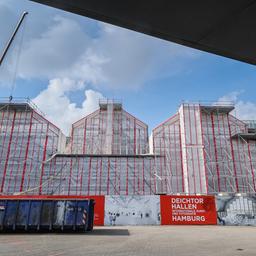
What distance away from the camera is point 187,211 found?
73.3ft

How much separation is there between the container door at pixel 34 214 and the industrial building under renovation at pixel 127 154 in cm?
1457

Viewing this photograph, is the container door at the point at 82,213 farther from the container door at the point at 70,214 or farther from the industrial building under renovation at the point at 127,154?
the industrial building under renovation at the point at 127,154

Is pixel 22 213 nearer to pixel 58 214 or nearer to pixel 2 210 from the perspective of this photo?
pixel 2 210

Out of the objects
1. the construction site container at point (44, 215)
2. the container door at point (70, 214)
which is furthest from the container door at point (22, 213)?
the container door at point (70, 214)

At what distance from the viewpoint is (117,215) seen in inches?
878

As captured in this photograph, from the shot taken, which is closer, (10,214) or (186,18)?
(186,18)

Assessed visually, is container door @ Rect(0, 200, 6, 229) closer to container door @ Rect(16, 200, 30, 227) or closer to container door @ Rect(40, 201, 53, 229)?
container door @ Rect(16, 200, 30, 227)

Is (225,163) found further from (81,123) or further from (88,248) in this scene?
(88,248)

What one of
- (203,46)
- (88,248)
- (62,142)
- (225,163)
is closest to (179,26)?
(203,46)

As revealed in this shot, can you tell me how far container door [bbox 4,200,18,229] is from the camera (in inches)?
567

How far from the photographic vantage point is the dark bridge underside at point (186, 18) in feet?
8.58

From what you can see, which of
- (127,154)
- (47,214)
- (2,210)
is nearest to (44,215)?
(47,214)

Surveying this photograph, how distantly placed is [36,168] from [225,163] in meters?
22.5

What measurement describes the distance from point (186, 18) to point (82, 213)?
45.8ft
